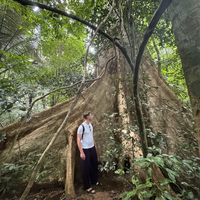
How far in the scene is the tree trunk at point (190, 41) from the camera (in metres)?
1.00

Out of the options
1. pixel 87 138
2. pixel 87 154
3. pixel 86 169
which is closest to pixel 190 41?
pixel 87 138

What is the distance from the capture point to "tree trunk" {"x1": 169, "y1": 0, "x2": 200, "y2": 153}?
100 centimetres

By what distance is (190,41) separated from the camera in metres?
1.06

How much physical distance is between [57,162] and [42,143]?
0.48 metres

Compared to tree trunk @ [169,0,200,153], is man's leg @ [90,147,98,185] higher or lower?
lower

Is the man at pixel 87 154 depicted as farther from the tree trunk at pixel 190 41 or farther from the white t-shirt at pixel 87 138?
the tree trunk at pixel 190 41

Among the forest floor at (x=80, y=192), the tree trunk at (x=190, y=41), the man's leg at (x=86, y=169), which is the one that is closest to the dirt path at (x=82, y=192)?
the forest floor at (x=80, y=192)

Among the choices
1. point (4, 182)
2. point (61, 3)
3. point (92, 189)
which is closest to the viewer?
point (4, 182)

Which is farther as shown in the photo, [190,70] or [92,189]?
[92,189]

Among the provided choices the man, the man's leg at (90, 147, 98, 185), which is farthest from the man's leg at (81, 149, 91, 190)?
the man's leg at (90, 147, 98, 185)

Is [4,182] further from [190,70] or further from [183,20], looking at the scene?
[183,20]

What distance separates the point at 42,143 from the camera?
227 centimetres

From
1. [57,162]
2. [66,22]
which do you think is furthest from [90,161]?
[66,22]

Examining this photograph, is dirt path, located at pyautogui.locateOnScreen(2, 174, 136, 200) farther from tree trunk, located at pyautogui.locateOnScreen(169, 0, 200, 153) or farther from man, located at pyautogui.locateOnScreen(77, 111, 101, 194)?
tree trunk, located at pyautogui.locateOnScreen(169, 0, 200, 153)
